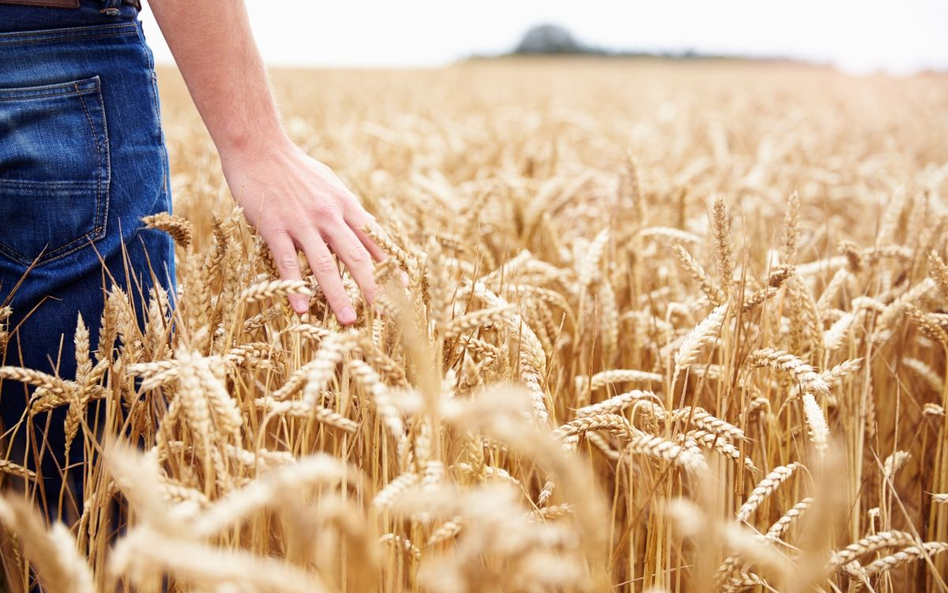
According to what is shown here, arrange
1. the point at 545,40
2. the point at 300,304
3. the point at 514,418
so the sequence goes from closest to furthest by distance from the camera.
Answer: the point at 514,418
the point at 300,304
the point at 545,40

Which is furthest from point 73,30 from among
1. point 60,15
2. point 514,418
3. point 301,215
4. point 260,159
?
point 514,418

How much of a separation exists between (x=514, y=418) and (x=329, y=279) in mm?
460

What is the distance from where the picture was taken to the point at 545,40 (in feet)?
185

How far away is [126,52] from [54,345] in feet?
1.61

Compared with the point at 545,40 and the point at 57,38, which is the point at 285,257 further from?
the point at 545,40

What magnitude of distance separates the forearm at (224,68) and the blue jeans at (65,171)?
0.47 feet

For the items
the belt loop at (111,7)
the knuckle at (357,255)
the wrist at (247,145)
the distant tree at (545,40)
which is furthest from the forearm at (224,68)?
the distant tree at (545,40)

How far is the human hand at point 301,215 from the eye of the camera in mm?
1041

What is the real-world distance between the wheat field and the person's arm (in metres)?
0.07

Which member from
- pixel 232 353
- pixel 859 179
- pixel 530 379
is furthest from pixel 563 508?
pixel 859 179

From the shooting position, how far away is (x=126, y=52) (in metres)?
1.15

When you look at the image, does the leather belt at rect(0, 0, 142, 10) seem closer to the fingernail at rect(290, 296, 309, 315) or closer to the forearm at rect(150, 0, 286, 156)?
the forearm at rect(150, 0, 286, 156)

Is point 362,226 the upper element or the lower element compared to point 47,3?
lower

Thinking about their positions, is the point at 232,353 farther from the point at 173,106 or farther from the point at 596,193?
the point at 173,106
